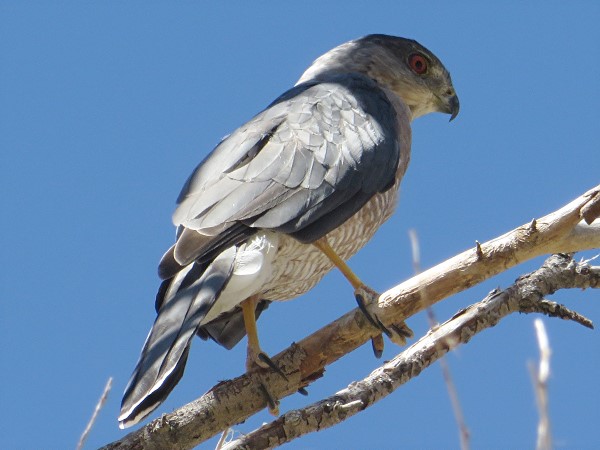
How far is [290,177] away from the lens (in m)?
4.25

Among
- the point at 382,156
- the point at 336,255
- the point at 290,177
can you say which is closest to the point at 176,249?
the point at 290,177

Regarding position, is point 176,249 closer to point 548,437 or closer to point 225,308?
point 225,308

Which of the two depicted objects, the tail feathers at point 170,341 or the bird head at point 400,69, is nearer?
the tail feathers at point 170,341

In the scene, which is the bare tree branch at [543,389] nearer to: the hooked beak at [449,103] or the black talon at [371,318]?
the black talon at [371,318]

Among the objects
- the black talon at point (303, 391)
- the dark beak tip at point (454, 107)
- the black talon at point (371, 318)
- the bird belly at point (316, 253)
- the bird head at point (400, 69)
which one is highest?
the bird head at point (400, 69)

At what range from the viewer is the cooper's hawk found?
3684 mm

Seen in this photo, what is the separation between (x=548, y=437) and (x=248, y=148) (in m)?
2.89

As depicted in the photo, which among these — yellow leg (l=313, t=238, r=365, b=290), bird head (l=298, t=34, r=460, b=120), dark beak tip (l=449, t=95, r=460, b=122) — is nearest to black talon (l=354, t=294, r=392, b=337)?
yellow leg (l=313, t=238, r=365, b=290)

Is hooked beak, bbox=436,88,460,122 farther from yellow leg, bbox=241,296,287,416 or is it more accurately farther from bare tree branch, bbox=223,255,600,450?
bare tree branch, bbox=223,255,600,450

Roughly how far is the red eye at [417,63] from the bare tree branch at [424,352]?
94.0 inches

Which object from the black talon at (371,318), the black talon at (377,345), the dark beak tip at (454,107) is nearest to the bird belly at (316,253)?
the black talon at (371,318)

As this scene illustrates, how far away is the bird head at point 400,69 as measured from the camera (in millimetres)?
6035

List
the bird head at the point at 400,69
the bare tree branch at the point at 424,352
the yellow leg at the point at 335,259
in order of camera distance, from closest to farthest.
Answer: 1. the bare tree branch at the point at 424,352
2. the yellow leg at the point at 335,259
3. the bird head at the point at 400,69

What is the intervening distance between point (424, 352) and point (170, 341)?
40.3 inches
